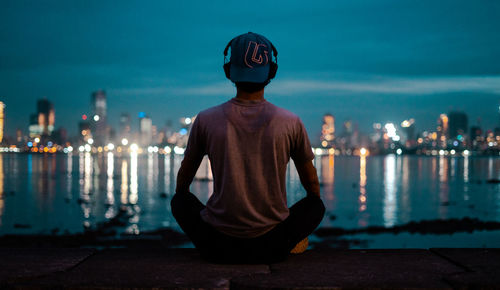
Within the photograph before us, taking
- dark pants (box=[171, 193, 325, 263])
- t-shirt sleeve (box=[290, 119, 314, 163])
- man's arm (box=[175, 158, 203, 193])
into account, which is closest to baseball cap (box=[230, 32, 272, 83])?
t-shirt sleeve (box=[290, 119, 314, 163])

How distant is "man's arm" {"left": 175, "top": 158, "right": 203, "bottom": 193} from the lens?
15.9 ft

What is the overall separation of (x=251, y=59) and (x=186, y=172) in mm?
1191

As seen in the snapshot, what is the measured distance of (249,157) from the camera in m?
4.50

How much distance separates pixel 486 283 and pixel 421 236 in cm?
3064

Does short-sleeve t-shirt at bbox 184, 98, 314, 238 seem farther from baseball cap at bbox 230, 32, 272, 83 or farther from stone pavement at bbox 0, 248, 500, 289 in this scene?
→ stone pavement at bbox 0, 248, 500, 289

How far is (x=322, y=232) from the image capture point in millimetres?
33344

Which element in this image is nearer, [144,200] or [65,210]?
[65,210]

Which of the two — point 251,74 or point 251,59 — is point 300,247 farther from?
point 251,59

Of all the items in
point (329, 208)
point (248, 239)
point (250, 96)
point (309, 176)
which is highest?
point (250, 96)

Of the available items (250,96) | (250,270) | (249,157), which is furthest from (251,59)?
(250,270)

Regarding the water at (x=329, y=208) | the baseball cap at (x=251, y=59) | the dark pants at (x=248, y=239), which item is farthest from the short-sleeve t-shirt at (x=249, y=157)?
the water at (x=329, y=208)

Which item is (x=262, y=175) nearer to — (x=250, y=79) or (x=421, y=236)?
(x=250, y=79)

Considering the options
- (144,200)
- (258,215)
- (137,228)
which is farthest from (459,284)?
(144,200)

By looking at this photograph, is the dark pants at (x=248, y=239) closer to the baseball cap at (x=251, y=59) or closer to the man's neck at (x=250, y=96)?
the man's neck at (x=250, y=96)
